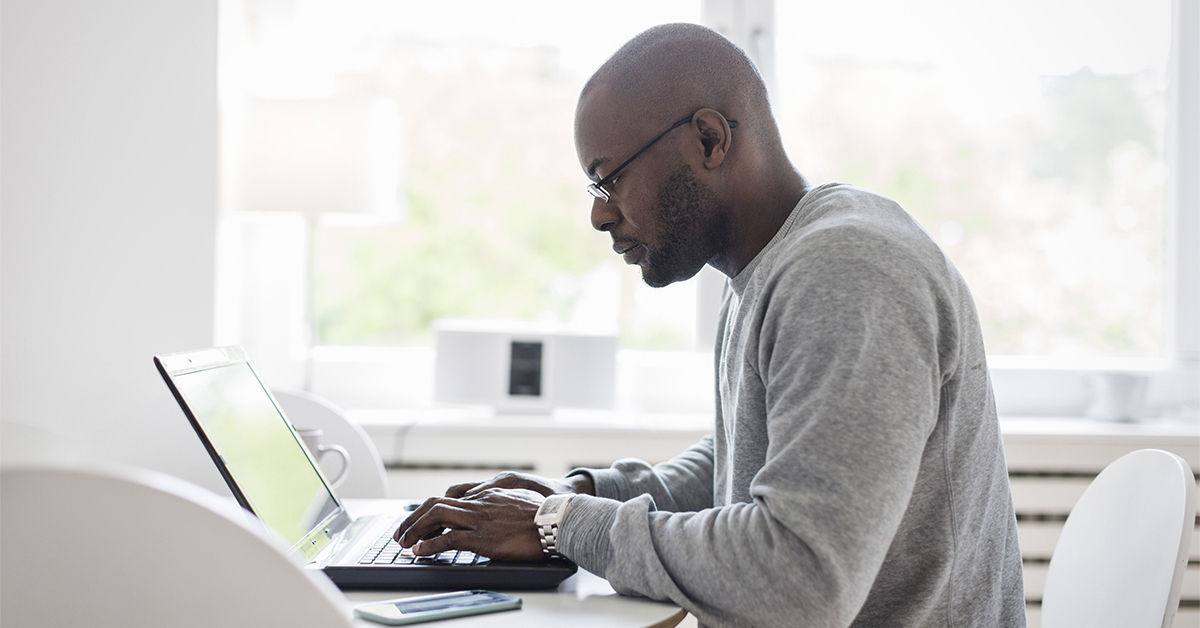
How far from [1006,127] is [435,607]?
7.68 ft

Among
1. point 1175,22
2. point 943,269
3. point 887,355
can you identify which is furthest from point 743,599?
point 1175,22

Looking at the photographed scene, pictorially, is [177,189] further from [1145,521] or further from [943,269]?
[1145,521]

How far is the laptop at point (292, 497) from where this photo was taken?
90 centimetres

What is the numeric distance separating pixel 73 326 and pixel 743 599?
183 centimetres

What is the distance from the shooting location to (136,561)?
516 millimetres

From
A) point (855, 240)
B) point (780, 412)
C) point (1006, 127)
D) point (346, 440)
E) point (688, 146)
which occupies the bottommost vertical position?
point (346, 440)

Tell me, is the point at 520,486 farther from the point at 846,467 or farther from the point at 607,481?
the point at 846,467

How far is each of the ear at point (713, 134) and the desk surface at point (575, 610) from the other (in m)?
0.51

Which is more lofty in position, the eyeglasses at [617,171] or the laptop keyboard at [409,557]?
the eyeglasses at [617,171]

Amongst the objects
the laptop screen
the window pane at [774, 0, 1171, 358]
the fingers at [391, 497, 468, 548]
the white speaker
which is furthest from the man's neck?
the window pane at [774, 0, 1171, 358]

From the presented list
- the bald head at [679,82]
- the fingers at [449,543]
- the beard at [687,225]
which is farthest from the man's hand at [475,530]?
the bald head at [679,82]

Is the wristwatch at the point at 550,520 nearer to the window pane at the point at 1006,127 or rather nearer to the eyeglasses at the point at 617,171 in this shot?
the eyeglasses at the point at 617,171

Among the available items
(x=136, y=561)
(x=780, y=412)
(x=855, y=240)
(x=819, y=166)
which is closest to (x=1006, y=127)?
(x=819, y=166)

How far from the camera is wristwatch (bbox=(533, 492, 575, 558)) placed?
0.94 metres
